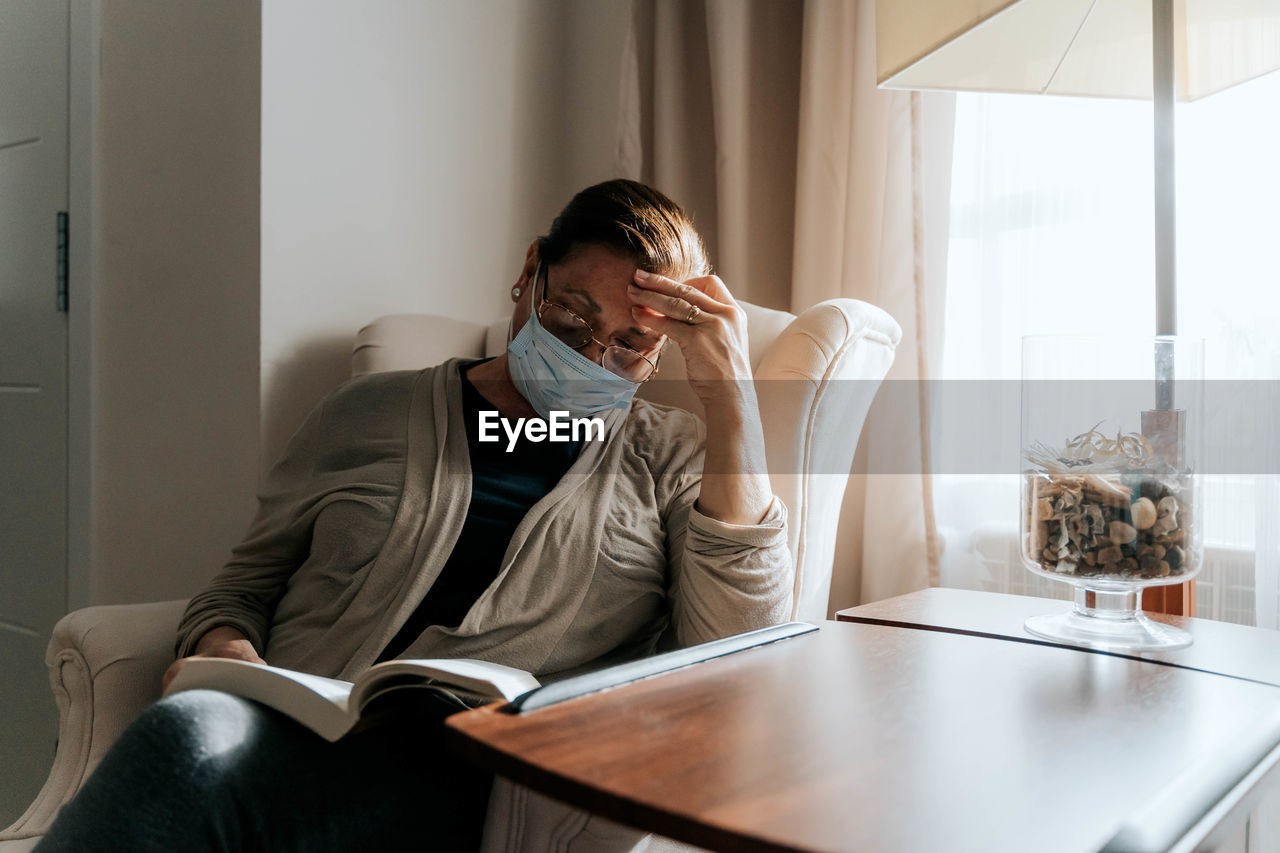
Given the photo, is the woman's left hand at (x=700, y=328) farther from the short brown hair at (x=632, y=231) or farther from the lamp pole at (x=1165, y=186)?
the lamp pole at (x=1165, y=186)

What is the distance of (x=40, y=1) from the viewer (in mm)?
1879

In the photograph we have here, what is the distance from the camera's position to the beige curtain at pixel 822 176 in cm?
156

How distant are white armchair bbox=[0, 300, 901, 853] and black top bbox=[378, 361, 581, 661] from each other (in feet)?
0.90

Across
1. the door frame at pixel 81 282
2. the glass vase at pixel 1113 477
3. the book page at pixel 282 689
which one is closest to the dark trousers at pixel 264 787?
the book page at pixel 282 689

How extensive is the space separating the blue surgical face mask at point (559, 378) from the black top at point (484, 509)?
2.5 inches

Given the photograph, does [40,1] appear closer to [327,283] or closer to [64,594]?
[327,283]

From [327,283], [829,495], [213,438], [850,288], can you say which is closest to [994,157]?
[850,288]

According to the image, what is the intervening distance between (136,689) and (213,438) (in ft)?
2.21

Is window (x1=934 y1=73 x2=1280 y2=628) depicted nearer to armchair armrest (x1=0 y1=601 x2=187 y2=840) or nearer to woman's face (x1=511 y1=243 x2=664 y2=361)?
woman's face (x1=511 y1=243 x2=664 y2=361)

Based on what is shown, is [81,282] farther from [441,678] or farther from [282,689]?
[441,678]

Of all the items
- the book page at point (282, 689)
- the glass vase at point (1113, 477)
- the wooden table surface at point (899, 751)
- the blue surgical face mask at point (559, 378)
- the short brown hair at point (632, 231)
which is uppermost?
the short brown hair at point (632, 231)

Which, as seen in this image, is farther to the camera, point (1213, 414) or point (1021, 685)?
point (1213, 414)

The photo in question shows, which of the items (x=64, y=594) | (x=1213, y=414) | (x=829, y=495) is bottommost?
(x=64, y=594)

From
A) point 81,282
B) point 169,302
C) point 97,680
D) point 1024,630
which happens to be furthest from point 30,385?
point 1024,630
